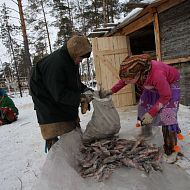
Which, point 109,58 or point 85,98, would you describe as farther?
point 109,58

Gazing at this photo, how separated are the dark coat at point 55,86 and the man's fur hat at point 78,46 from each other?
0.07 m

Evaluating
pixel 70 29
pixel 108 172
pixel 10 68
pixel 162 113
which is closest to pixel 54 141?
pixel 108 172

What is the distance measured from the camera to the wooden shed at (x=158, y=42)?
5.18 m

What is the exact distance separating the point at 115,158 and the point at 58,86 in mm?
963

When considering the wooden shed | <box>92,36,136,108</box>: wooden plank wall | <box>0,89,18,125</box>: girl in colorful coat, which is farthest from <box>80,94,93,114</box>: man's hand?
<box>0,89,18,125</box>: girl in colorful coat

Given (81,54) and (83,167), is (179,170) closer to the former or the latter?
(83,167)

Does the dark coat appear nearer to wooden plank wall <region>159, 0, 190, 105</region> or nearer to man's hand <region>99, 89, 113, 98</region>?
man's hand <region>99, 89, 113, 98</region>

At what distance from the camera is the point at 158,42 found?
601 cm

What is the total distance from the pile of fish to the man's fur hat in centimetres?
110

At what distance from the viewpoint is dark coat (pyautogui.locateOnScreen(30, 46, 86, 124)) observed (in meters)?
2.28

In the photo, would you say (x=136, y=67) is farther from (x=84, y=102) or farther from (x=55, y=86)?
(x=55, y=86)

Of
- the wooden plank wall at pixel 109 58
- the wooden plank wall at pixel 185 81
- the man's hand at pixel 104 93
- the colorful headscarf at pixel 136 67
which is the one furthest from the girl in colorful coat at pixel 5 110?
the colorful headscarf at pixel 136 67

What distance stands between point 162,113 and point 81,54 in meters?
1.15

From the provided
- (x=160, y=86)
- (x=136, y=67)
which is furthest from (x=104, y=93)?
(x=160, y=86)
